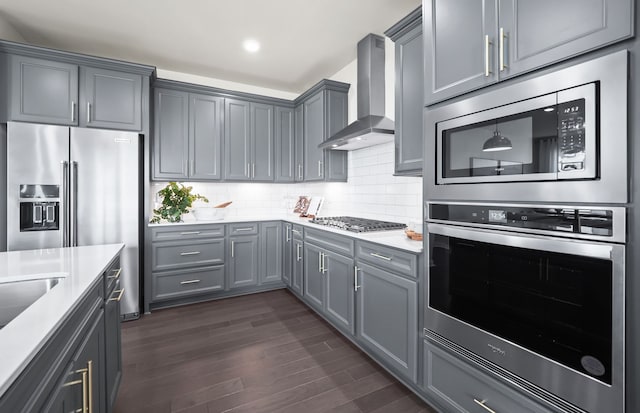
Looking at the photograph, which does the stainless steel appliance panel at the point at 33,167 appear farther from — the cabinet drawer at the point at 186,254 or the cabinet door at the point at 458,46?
the cabinet door at the point at 458,46

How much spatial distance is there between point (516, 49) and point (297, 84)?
11.3 feet

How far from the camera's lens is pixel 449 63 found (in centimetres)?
157

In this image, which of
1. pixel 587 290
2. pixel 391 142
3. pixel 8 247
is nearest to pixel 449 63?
pixel 587 290

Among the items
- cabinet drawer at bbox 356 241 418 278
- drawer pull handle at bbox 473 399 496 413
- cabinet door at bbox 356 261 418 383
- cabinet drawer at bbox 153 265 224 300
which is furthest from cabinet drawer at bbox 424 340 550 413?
cabinet drawer at bbox 153 265 224 300

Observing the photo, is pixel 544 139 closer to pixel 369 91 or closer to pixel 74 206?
pixel 369 91

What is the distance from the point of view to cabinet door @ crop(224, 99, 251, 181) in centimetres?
391

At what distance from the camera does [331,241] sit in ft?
9.17

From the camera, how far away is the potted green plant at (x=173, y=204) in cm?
353

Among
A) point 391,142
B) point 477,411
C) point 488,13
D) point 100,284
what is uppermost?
point 488,13

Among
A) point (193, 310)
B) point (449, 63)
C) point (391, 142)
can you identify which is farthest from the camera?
point (193, 310)

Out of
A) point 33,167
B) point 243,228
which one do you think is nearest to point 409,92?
point 243,228

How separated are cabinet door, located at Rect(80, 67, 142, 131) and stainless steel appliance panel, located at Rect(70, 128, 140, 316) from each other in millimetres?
154

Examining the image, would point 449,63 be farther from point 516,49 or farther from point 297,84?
point 297,84

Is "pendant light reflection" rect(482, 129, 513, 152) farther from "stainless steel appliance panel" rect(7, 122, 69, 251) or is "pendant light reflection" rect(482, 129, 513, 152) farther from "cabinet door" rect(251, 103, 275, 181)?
"stainless steel appliance panel" rect(7, 122, 69, 251)
